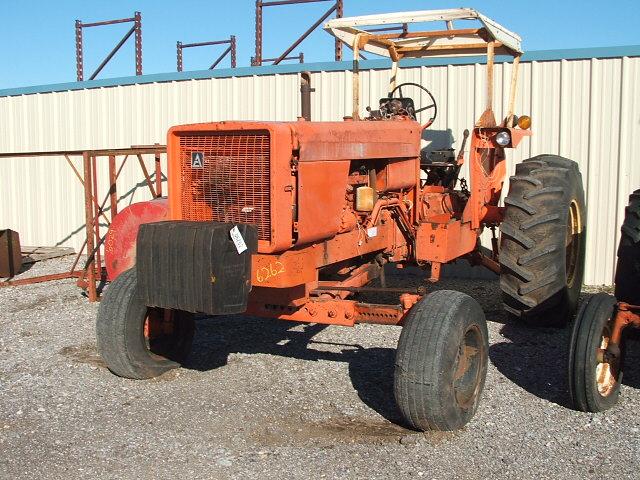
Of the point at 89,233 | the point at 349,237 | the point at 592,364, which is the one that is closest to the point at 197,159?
the point at 349,237

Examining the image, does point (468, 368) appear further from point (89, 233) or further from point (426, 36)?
point (89, 233)

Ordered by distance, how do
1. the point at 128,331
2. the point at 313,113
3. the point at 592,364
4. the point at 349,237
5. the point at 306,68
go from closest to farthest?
the point at 592,364
the point at 349,237
the point at 128,331
the point at 306,68
the point at 313,113

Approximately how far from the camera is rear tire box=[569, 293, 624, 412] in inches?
183

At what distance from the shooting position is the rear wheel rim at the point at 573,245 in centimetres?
720

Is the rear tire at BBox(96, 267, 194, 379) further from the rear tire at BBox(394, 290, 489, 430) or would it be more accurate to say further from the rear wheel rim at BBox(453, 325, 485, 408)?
the rear wheel rim at BBox(453, 325, 485, 408)

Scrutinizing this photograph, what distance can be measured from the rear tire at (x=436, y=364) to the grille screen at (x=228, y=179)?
3.53 feet

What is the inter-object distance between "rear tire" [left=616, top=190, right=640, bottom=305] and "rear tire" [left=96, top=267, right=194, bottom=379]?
11.7 ft

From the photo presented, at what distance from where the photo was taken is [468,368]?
484 cm

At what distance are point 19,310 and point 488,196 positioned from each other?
536 cm

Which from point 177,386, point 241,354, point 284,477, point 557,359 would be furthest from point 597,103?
point 284,477

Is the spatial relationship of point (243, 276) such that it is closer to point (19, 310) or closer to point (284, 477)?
point (284, 477)

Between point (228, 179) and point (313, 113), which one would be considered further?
point (313, 113)

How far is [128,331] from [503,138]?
3513 millimetres

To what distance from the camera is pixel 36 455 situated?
432cm
